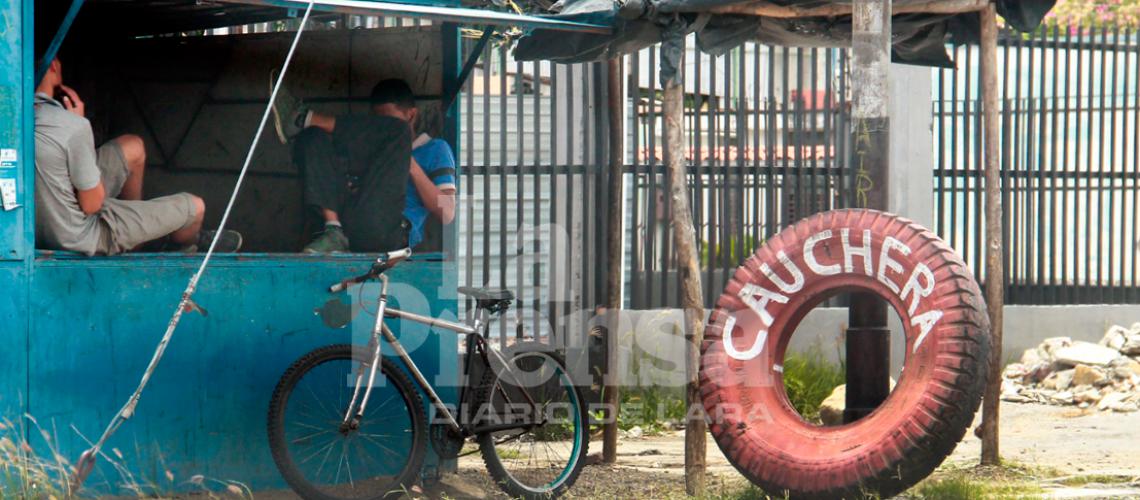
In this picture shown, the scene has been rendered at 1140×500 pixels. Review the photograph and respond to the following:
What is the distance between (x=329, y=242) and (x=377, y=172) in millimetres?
479

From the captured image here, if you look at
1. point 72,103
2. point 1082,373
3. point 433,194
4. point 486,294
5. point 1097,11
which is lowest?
point 1082,373

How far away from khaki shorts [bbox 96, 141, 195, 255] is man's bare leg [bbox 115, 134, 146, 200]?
31 millimetres

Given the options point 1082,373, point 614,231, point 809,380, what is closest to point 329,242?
point 614,231

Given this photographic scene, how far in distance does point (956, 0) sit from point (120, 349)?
433cm

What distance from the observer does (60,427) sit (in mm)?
5922

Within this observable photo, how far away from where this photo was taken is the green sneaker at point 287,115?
741 centimetres

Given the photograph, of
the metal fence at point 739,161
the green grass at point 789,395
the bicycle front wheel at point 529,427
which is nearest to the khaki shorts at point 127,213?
the bicycle front wheel at point 529,427

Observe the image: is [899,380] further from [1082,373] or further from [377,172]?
[1082,373]

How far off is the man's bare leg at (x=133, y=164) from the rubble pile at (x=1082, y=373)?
23.2 ft

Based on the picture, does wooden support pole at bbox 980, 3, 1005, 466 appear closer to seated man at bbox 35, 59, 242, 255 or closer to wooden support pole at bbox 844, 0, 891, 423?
wooden support pole at bbox 844, 0, 891, 423

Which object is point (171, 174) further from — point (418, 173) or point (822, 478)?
point (822, 478)

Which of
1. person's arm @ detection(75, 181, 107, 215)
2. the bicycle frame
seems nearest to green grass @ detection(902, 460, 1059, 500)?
the bicycle frame

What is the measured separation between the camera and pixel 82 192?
5.91 metres

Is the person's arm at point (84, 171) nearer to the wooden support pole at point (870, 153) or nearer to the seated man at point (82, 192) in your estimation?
the seated man at point (82, 192)
